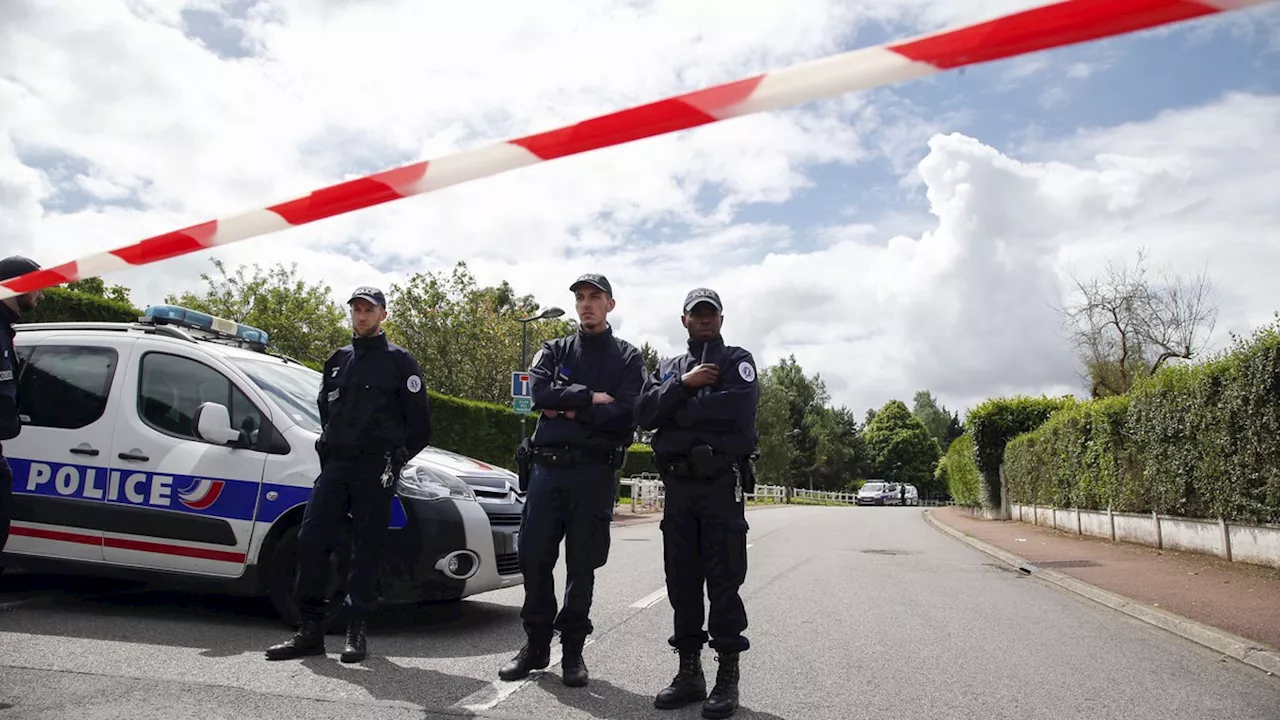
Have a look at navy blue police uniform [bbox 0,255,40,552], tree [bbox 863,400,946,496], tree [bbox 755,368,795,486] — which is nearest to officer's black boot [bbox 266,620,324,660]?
navy blue police uniform [bbox 0,255,40,552]

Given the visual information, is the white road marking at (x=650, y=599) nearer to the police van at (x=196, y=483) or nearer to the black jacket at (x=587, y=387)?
the police van at (x=196, y=483)

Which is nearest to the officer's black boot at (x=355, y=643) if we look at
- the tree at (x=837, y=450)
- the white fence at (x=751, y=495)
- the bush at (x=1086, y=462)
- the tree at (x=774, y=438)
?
the white fence at (x=751, y=495)

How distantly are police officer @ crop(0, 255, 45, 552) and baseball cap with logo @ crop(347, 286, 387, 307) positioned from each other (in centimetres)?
Answer: 144

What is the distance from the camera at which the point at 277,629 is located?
5.33 meters

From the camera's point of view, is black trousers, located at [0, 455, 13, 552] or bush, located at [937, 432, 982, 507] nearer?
black trousers, located at [0, 455, 13, 552]

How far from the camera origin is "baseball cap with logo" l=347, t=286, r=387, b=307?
16.1 feet

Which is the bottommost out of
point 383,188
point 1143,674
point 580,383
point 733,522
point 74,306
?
point 1143,674

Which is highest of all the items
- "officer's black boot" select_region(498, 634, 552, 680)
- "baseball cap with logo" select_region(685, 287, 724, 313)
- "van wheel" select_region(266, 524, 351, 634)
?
"baseball cap with logo" select_region(685, 287, 724, 313)

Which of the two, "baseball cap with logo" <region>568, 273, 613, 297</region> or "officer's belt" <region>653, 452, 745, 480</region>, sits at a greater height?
"baseball cap with logo" <region>568, 273, 613, 297</region>

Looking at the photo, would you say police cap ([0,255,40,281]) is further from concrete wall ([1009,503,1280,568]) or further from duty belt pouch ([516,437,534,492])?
concrete wall ([1009,503,1280,568])

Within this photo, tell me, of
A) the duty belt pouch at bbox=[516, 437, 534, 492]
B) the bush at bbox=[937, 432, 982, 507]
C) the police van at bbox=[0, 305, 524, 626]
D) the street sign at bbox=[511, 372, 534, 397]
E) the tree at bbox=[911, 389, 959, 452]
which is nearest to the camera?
the duty belt pouch at bbox=[516, 437, 534, 492]

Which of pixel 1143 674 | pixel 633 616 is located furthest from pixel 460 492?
pixel 1143 674

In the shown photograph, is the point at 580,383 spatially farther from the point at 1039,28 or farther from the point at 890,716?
the point at 1039,28

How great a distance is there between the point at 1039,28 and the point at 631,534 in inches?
560
